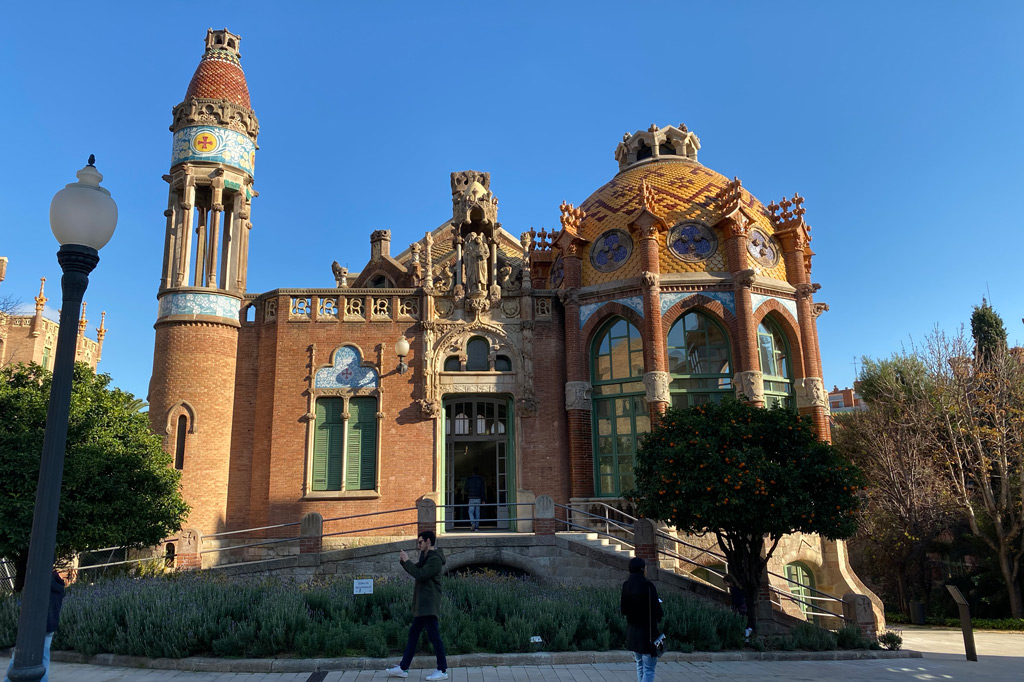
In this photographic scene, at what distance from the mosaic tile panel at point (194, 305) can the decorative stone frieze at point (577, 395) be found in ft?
33.6

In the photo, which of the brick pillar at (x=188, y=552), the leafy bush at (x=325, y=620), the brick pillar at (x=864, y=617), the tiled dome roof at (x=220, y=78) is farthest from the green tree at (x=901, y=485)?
the tiled dome roof at (x=220, y=78)

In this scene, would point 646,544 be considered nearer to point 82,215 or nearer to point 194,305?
point 82,215

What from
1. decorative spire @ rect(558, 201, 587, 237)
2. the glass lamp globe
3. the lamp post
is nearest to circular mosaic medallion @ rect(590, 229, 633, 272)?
decorative spire @ rect(558, 201, 587, 237)

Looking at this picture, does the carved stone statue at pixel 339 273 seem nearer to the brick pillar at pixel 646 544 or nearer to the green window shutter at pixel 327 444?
the green window shutter at pixel 327 444

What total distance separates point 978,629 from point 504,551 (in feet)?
48.5

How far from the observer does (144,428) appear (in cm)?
1644

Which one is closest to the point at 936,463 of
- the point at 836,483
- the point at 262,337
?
the point at 836,483

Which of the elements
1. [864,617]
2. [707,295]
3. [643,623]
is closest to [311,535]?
[643,623]

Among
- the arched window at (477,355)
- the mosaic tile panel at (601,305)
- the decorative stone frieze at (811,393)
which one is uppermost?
the mosaic tile panel at (601,305)

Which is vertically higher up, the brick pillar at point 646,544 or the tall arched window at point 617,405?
the tall arched window at point 617,405

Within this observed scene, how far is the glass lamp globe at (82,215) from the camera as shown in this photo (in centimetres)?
582

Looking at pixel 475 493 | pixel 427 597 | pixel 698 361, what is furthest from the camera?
pixel 698 361

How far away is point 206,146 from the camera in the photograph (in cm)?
2220

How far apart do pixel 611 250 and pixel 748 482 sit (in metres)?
10.7
